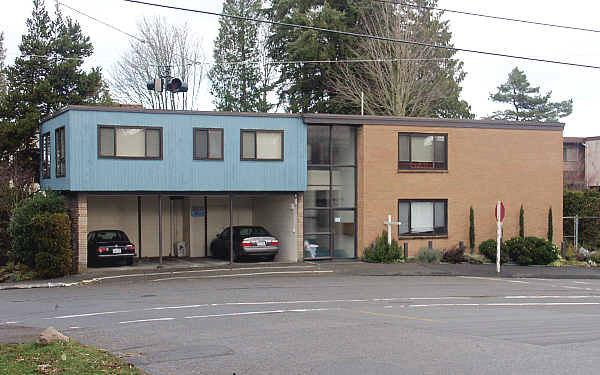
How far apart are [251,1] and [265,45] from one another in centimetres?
425

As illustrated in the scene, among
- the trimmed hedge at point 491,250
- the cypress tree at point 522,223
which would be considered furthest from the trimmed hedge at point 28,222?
the cypress tree at point 522,223

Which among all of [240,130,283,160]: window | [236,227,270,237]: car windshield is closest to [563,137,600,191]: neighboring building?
[236,227,270,237]: car windshield

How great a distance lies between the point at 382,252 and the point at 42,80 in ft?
71.5

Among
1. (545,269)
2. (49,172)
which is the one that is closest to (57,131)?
(49,172)

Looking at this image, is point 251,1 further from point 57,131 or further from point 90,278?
point 90,278

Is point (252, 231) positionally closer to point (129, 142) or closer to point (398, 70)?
point (129, 142)

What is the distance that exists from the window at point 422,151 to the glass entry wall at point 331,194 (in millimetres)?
2050

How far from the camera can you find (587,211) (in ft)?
107

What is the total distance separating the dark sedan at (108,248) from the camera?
24719 millimetres

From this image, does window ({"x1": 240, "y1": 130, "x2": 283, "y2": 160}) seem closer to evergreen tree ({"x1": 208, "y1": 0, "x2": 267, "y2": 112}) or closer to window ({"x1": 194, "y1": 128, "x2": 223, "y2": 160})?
window ({"x1": 194, "y1": 128, "x2": 223, "y2": 160})

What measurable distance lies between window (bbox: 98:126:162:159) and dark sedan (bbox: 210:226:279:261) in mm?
4915

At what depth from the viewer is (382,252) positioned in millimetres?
26047

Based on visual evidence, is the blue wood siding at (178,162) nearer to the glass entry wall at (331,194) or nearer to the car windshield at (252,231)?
the glass entry wall at (331,194)

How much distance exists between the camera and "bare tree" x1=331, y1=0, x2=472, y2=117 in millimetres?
39531
